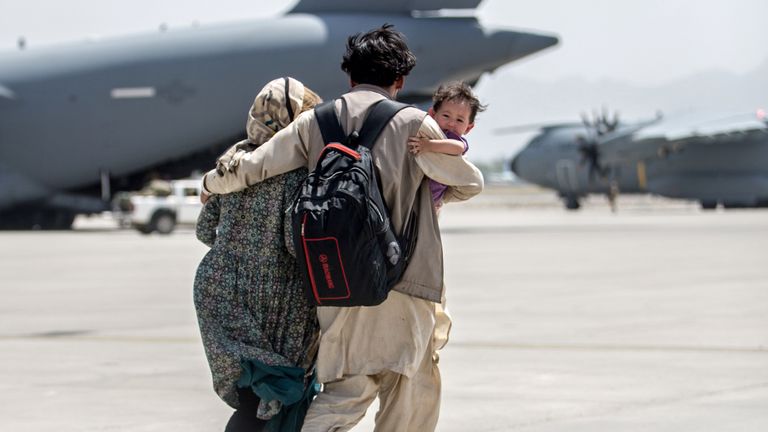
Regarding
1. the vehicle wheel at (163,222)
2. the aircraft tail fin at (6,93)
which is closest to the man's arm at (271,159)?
the vehicle wheel at (163,222)

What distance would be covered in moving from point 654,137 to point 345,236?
44017 mm

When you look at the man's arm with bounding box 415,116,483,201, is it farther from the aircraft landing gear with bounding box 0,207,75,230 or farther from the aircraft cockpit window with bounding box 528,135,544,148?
the aircraft cockpit window with bounding box 528,135,544,148

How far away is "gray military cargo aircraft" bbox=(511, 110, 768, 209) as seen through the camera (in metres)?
47.2

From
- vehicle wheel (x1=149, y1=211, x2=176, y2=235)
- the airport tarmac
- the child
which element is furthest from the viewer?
vehicle wheel (x1=149, y1=211, x2=176, y2=235)

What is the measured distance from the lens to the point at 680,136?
46.7 meters

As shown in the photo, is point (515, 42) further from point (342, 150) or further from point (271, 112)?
point (342, 150)

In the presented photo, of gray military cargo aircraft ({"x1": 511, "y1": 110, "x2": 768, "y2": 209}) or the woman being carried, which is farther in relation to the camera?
gray military cargo aircraft ({"x1": 511, "y1": 110, "x2": 768, "y2": 209})

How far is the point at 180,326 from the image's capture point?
10.6 metres

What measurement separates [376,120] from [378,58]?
10.7 inches

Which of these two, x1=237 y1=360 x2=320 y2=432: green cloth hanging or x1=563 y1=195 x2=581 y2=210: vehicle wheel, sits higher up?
x1=237 y1=360 x2=320 y2=432: green cloth hanging

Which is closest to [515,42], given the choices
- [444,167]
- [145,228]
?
A: [145,228]

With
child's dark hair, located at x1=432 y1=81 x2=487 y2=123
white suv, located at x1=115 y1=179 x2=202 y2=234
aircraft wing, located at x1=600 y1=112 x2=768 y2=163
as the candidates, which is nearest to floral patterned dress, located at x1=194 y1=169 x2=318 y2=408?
child's dark hair, located at x1=432 y1=81 x2=487 y2=123

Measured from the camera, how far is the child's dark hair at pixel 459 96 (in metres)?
4.83

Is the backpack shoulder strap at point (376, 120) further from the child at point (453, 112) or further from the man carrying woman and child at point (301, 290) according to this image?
the child at point (453, 112)
